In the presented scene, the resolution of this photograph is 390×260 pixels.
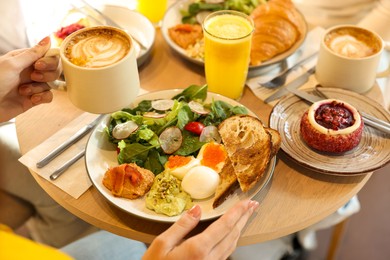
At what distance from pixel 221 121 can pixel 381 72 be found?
1.90ft

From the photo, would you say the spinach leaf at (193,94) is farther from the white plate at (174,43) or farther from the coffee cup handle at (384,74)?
the coffee cup handle at (384,74)

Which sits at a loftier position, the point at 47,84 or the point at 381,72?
the point at 47,84

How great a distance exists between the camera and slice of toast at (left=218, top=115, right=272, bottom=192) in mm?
1111

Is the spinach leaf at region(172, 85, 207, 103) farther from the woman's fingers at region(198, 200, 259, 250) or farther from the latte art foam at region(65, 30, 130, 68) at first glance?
the woman's fingers at region(198, 200, 259, 250)

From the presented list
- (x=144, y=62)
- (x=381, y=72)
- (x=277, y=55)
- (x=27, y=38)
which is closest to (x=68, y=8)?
(x=27, y=38)

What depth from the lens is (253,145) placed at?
3.84ft

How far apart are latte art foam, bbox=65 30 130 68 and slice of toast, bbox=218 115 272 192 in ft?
1.12

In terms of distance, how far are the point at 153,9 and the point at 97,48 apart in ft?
2.10

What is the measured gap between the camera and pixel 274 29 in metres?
1.56

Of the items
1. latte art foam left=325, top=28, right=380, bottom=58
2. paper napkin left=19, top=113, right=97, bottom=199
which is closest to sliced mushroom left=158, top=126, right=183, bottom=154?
paper napkin left=19, top=113, right=97, bottom=199

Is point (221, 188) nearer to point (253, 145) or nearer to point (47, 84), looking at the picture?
point (253, 145)

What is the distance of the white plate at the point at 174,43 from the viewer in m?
1.52

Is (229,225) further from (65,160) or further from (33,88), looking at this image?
(33,88)

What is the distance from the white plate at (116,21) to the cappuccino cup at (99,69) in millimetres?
379
